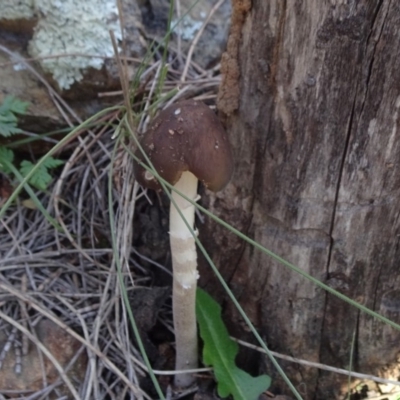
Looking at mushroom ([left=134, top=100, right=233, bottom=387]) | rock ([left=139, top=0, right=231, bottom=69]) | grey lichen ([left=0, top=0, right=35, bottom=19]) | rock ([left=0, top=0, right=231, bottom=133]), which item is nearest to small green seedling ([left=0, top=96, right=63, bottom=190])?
rock ([left=0, top=0, right=231, bottom=133])

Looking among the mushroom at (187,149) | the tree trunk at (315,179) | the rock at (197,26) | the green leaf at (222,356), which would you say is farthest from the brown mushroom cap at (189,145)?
the rock at (197,26)

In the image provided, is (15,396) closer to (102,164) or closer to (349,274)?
(102,164)

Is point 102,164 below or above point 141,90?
below

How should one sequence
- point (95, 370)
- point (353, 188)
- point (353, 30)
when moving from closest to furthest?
point (353, 30) → point (353, 188) → point (95, 370)

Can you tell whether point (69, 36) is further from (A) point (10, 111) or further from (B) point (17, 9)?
(A) point (10, 111)

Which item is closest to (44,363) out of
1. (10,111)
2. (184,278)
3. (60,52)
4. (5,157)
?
(184,278)

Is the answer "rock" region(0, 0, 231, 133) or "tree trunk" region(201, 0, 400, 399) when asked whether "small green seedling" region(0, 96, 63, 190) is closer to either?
→ "rock" region(0, 0, 231, 133)

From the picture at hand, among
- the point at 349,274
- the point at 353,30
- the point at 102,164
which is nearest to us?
the point at 353,30

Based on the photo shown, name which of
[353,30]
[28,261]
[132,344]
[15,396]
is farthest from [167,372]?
[353,30]
